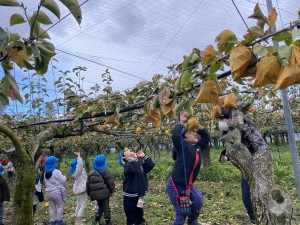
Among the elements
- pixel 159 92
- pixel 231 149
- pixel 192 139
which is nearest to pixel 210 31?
pixel 192 139

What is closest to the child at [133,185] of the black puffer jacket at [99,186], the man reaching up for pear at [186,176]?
the black puffer jacket at [99,186]

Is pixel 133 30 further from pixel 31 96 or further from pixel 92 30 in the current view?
pixel 31 96

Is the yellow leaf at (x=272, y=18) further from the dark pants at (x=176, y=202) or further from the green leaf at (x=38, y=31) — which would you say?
the dark pants at (x=176, y=202)

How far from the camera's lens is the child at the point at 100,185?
17.1 feet

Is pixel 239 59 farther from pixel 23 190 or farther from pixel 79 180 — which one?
pixel 79 180

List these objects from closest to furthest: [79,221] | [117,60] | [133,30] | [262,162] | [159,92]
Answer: [159,92] → [262,162] → [133,30] → [117,60] → [79,221]

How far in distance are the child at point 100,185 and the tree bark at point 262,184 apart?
3383mm

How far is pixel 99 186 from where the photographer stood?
5215mm

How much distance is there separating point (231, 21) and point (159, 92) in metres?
2.35

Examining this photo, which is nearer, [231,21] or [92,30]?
[231,21]

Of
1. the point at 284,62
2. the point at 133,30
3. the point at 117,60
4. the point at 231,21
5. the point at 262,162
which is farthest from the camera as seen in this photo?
the point at 117,60

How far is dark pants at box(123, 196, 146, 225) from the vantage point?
4.93 m

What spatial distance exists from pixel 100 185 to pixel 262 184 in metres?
3.63

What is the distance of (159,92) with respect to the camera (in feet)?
5.33
